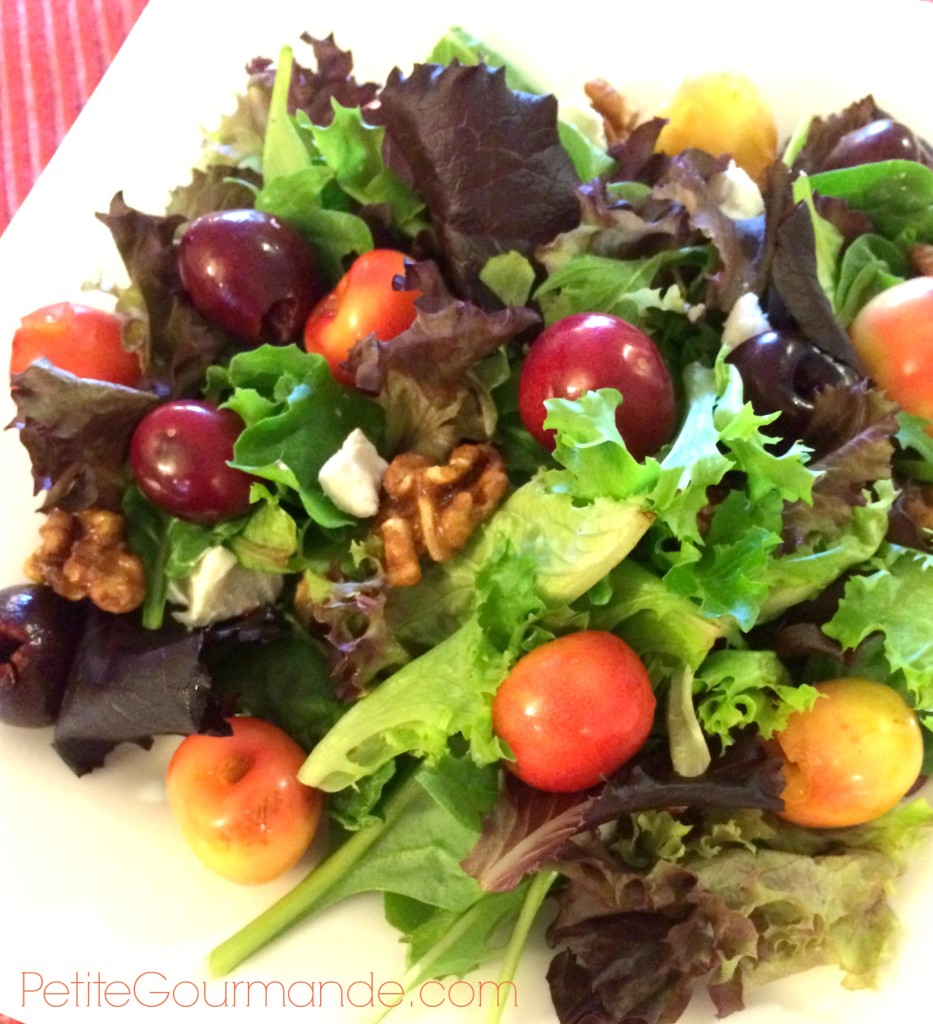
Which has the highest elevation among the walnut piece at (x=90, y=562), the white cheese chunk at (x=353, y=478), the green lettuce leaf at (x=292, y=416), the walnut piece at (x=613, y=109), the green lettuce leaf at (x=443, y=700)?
the walnut piece at (x=613, y=109)

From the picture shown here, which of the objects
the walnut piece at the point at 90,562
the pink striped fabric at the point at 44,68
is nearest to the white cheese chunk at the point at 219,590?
the walnut piece at the point at 90,562

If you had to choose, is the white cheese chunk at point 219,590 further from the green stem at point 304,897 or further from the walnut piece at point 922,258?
the walnut piece at point 922,258

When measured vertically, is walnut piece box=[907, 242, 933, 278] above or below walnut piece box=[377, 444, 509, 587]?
above

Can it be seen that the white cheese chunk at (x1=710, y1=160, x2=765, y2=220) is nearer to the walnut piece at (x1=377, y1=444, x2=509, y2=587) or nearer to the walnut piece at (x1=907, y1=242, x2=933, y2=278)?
the walnut piece at (x1=907, y1=242, x2=933, y2=278)

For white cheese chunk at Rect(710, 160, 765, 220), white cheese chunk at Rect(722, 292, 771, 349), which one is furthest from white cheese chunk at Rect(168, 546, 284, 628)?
white cheese chunk at Rect(710, 160, 765, 220)

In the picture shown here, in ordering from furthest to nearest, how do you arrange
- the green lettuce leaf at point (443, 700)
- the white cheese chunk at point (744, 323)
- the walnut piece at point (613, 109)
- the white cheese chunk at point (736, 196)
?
the walnut piece at point (613, 109) < the white cheese chunk at point (736, 196) < the white cheese chunk at point (744, 323) < the green lettuce leaf at point (443, 700)

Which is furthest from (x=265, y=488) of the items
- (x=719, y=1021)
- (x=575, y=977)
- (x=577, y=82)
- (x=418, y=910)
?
(x=577, y=82)
